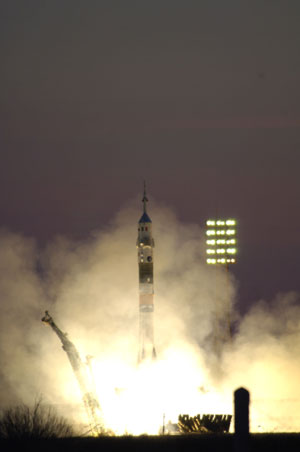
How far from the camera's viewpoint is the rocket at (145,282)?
88.9 m

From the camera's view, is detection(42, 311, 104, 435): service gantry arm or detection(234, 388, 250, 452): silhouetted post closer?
detection(234, 388, 250, 452): silhouetted post

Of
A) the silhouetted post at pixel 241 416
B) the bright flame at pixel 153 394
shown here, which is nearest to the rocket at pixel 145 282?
the bright flame at pixel 153 394

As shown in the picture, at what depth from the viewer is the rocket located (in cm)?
8888

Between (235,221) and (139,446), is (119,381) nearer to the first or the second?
(235,221)

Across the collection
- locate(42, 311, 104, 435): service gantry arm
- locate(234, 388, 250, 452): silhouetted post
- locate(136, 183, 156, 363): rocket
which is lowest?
locate(234, 388, 250, 452): silhouetted post

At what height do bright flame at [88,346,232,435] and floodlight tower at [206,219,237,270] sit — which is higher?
floodlight tower at [206,219,237,270]

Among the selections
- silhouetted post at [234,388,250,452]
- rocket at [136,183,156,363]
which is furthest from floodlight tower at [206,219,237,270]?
silhouetted post at [234,388,250,452]

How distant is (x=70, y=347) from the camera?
89000 millimetres

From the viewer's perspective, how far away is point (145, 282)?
292ft

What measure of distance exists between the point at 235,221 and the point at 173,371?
12.3 meters

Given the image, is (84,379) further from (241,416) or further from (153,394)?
(241,416)

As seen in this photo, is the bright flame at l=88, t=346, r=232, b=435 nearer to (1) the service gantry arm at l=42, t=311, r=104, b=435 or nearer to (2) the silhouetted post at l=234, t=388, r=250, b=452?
(1) the service gantry arm at l=42, t=311, r=104, b=435

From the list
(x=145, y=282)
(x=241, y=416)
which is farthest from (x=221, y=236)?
(x=241, y=416)

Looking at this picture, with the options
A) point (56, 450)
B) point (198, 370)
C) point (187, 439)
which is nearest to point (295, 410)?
point (198, 370)
